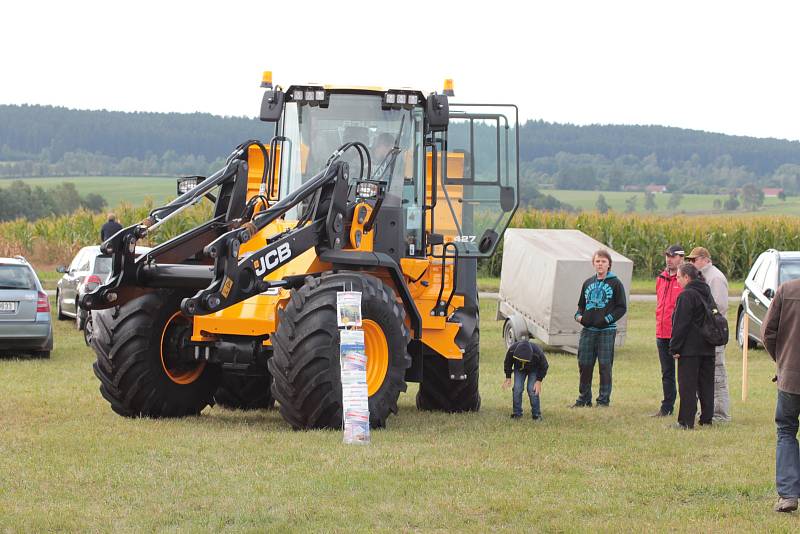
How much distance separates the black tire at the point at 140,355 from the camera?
12172 mm

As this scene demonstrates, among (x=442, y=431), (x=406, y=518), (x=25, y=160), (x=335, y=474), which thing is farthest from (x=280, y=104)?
(x=25, y=160)

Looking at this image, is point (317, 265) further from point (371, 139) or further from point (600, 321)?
point (600, 321)

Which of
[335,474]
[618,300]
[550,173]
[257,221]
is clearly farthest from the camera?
[550,173]

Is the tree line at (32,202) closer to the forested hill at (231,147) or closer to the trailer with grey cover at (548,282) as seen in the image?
the forested hill at (231,147)

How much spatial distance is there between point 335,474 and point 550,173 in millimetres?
78999

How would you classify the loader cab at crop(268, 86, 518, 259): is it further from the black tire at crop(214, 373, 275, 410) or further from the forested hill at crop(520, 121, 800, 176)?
the forested hill at crop(520, 121, 800, 176)

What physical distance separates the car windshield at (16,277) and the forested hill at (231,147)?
77.1 meters

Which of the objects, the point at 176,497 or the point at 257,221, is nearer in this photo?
the point at 176,497

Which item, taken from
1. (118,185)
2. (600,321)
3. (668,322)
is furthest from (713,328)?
(118,185)

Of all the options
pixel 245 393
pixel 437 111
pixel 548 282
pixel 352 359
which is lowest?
pixel 245 393

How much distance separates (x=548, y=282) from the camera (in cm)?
2252

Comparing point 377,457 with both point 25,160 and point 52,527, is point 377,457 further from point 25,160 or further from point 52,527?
point 25,160

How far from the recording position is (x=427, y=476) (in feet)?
31.5

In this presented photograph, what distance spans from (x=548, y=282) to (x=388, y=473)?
519 inches
